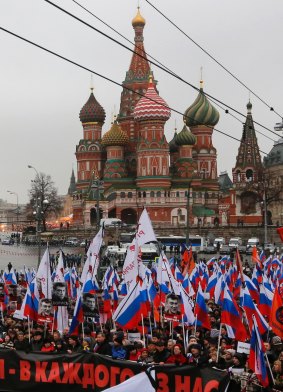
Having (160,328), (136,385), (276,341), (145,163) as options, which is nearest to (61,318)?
(160,328)

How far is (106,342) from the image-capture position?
33.9 ft

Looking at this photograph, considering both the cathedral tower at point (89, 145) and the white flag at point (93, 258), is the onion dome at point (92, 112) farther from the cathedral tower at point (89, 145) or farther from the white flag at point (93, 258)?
the white flag at point (93, 258)

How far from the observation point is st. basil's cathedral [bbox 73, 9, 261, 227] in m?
72.9

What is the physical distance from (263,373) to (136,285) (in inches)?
162

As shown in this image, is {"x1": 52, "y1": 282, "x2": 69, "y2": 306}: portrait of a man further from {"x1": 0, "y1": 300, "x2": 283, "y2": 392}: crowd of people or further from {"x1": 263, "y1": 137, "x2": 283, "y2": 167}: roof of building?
{"x1": 263, "y1": 137, "x2": 283, "y2": 167}: roof of building

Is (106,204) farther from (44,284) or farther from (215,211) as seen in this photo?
(44,284)

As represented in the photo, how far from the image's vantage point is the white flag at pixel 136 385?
6.58 m

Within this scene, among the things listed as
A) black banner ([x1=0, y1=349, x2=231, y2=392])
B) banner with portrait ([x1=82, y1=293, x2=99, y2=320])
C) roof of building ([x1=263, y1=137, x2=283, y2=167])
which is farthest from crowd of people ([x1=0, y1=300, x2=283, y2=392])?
roof of building ([x1=263, y1=137, x2=283, y2=167])

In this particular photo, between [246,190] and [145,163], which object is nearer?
[145,163]

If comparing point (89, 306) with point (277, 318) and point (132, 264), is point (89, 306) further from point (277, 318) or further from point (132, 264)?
point (277, 318)

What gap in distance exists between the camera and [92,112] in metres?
82.5

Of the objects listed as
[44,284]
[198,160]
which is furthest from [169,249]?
[44,284]

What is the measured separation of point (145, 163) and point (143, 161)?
0.31 meters

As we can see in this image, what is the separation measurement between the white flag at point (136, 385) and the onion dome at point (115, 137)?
72507mm
